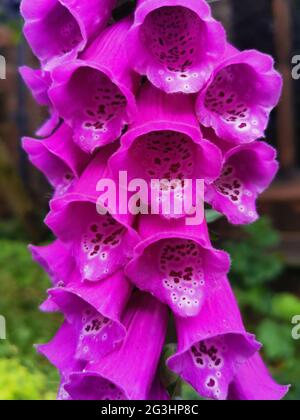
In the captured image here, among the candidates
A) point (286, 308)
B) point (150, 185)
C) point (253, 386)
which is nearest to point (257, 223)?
point (286, 308)

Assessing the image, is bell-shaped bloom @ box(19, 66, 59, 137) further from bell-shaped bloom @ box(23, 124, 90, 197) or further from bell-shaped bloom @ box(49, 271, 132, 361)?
bell-shaped bloom @ box(49, 271, 132, 361)

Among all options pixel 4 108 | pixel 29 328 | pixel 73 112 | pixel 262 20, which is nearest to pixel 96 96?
pixel 73 112

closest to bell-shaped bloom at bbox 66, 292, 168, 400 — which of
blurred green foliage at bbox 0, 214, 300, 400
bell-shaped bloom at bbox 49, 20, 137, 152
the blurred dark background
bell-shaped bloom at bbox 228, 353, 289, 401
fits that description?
bell-shaped bloom at bbox 228, 353, 289, 401

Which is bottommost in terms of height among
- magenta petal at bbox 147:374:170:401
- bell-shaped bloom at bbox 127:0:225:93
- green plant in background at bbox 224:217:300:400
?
green plant in background at bbox 224:217:300:400

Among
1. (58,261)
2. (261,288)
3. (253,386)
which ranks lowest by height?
(261,288)

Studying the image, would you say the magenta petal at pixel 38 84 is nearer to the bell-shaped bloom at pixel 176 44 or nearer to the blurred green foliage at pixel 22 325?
the bell-shaped bloom at pixel 176 44

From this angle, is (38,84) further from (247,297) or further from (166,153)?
(247,297)

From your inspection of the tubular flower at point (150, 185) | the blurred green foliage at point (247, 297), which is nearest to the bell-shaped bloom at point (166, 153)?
the tubular flower at point (150, 185)
